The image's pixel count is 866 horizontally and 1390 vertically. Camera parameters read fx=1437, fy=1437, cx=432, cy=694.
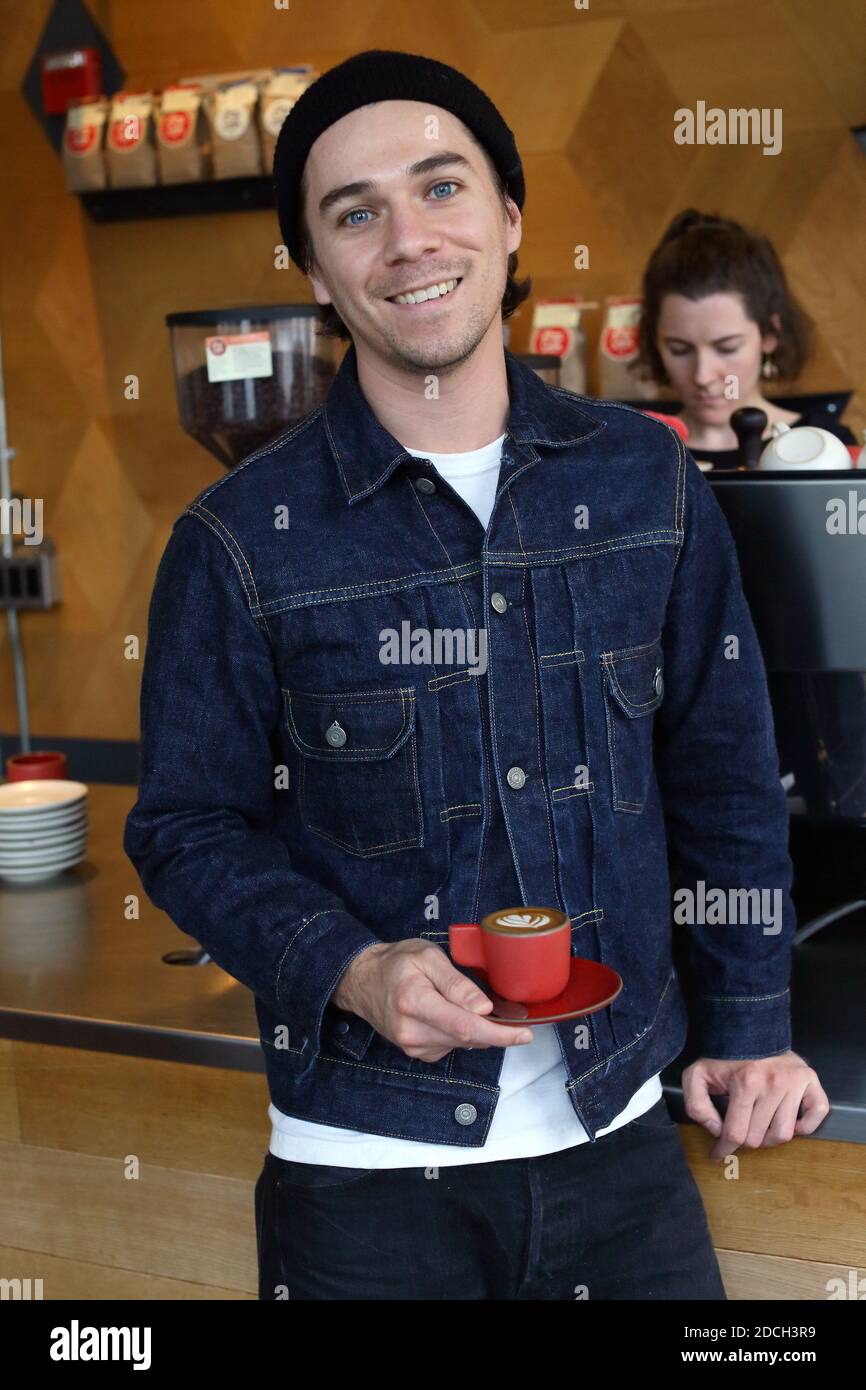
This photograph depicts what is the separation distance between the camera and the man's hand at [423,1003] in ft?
3.16

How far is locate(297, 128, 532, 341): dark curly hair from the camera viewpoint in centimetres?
125

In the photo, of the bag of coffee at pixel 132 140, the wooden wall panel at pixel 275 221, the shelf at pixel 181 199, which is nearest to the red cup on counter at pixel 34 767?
the wooden wall panel at pixel 275 221

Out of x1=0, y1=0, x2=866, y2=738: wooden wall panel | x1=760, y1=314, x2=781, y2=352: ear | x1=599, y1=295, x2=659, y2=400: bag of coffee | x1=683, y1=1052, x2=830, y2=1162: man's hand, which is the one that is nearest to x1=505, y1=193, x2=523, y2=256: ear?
x1=683, y1=1052, x2=830, y2=1162: man's hand

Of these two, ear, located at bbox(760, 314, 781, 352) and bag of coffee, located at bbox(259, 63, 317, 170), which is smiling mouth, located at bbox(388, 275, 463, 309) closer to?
ear, located at bbox(760, 314, 781, 352)

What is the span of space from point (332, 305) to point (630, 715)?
19.7 inches

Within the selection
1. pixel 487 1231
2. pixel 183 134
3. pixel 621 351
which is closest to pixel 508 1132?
pixel 487 1231

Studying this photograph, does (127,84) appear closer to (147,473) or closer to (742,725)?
(147,473)

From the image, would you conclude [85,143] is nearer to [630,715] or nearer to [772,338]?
[772,338]

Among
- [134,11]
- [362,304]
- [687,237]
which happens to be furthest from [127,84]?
[362,304]

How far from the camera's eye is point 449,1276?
1.12 meters

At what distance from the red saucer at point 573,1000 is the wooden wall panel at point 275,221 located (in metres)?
2.54

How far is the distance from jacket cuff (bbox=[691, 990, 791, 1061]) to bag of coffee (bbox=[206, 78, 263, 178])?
9.26 ft

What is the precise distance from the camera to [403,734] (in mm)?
1144
